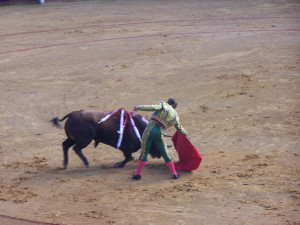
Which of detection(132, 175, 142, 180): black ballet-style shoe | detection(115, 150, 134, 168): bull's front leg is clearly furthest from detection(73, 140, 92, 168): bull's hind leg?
detection(132, 175, 142, 180): black ballet-style shoe

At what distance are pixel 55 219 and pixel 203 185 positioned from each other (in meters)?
1.86

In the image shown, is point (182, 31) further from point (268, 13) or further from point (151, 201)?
point (151, 201)

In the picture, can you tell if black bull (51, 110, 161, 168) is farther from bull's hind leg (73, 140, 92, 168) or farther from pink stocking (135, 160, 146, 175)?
pink stocking (135, 160, 146, 175)

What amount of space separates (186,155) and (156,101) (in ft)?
10.5

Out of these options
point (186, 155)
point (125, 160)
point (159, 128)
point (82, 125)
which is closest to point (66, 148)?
point (82, 125)

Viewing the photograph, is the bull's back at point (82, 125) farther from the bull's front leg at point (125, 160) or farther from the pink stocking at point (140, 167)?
the pink stocking at point (140, 167)

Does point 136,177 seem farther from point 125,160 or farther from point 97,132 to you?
point 97,132

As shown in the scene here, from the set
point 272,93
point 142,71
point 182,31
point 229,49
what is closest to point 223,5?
point 182,31

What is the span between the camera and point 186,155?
687 cm

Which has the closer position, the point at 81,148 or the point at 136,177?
the point at 136,177

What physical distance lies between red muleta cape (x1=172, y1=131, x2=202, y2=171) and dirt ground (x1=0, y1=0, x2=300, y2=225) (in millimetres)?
146

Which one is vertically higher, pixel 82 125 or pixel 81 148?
pixel 82 125

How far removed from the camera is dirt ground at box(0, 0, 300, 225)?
586 cm

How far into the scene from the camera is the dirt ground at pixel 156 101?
586 centimetres
